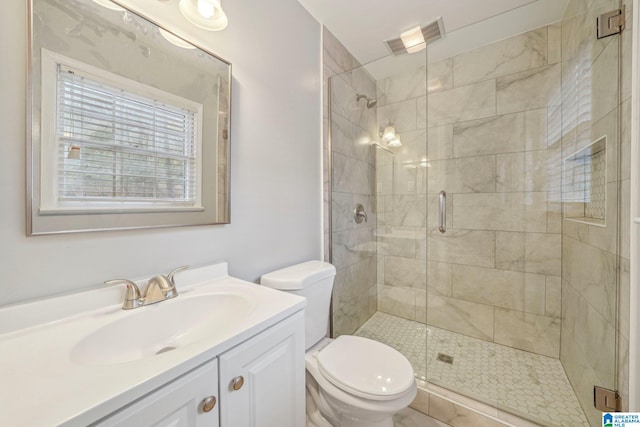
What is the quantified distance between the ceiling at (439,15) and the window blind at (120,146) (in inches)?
51.9

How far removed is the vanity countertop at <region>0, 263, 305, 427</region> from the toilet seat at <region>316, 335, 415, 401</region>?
48 centimetres

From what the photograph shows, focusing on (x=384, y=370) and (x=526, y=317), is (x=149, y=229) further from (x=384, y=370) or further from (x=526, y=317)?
(x=526, y=317)

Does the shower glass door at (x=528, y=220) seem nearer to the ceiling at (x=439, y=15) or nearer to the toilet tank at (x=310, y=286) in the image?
the ceiling at (x=439, y=15)

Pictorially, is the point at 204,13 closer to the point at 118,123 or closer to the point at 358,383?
the point at 118,123

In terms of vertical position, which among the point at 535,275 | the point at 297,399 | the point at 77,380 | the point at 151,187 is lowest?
the point at 297,399

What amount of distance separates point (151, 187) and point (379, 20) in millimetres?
1824

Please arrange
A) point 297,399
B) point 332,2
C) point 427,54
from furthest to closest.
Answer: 1. point 427,54
2. point 332,2
3. point 297,399

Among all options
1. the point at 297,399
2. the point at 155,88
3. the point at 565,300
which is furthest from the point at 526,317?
the point at 155,88

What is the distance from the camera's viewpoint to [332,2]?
5.20 ft

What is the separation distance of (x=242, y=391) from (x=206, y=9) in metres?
1.40

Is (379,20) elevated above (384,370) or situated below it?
above

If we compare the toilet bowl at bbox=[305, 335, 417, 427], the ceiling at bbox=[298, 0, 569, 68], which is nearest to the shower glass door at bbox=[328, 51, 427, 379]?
the ceiling at bbox=[298, 0, 569, 68]

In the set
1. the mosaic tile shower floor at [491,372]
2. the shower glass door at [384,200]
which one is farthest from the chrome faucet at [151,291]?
the mosaic tile shower floor at [491,372]

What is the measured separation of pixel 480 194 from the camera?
6.81 feet
